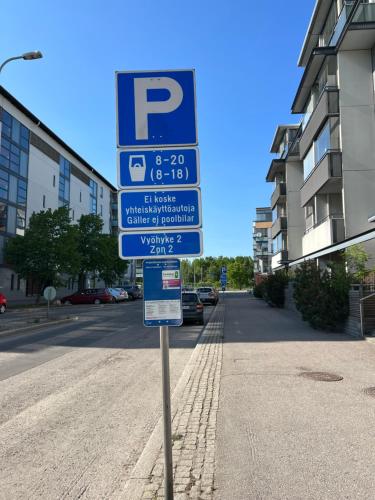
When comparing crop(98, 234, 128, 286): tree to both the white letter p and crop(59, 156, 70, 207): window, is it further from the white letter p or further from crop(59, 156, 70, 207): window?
the white letter p

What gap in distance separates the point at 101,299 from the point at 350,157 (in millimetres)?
28343

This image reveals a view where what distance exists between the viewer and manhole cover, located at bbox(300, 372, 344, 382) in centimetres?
798

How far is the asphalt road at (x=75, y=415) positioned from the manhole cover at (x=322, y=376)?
246cm

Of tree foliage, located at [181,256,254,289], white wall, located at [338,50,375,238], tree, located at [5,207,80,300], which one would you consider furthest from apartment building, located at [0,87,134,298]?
tree foliage, located at [181,256,254,289]

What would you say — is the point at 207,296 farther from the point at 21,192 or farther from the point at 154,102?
the point at 154,102

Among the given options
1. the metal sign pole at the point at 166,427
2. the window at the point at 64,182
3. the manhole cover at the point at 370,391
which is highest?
the window at the point at 64,182

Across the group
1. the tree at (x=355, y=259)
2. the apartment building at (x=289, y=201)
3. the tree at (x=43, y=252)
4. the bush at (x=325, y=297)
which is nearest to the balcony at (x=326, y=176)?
the tree at (x=355, y=259)

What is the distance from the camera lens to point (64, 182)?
58.0 meters

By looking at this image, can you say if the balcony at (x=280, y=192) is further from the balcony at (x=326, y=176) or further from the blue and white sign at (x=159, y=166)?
the blue and white sign at (x=159, y=166)

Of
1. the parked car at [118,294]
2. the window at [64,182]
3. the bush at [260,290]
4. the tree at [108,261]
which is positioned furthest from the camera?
the window at [64,182]

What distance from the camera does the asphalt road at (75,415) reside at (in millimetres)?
4121

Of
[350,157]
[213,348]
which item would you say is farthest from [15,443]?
[350,157]

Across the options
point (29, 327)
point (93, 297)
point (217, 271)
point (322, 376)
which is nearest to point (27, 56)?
point (29, 327)

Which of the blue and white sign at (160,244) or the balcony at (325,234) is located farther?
the balcony at (325,234)
